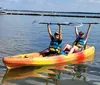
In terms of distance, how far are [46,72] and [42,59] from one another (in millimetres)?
1101

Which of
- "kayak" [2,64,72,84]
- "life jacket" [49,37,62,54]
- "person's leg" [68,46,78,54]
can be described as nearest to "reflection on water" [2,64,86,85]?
"kayak" [2,64,72,84]

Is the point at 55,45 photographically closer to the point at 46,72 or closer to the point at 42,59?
the point at 42,59

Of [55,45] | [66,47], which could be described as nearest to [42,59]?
[55,45]

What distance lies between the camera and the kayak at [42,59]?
15.1m

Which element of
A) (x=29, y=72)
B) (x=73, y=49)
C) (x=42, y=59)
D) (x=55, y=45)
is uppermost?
(x=55, y=45)

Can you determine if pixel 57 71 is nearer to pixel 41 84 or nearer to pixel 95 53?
pixel 41 84

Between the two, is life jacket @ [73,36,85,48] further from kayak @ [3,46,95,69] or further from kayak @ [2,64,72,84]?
kayak @ [2,64,72,84]

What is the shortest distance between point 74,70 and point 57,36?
2.33m

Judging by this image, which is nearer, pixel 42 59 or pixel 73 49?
pixel 42 59

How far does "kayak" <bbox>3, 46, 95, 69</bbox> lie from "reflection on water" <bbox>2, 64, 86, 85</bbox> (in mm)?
287

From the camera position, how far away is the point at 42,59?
16203mm

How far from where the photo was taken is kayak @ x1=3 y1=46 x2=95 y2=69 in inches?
596

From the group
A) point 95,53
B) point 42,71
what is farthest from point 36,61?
point 95,53

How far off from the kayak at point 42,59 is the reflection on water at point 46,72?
287 mm
